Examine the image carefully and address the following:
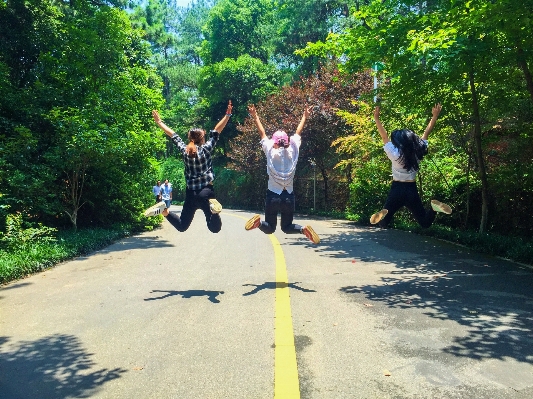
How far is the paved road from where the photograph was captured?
12.8 feet

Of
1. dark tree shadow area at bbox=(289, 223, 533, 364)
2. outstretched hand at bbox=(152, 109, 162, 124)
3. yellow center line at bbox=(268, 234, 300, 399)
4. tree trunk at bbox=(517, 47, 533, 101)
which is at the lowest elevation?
yellow center line at bbox=(268, 234, 300, 399)

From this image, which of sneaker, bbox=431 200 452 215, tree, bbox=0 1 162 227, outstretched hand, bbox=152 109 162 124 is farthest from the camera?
tree, bbox=0 1 162 227

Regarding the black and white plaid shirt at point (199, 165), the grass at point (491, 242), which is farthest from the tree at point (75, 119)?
the grass at point (491, 242)

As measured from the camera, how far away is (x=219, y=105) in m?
43.5

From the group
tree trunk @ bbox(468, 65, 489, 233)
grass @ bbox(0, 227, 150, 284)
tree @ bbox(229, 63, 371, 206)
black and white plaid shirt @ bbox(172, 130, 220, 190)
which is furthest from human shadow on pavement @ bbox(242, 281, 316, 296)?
tree @ bbox(229, 63, 371, 206)

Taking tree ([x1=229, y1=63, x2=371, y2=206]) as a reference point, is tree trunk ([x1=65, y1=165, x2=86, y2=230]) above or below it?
below

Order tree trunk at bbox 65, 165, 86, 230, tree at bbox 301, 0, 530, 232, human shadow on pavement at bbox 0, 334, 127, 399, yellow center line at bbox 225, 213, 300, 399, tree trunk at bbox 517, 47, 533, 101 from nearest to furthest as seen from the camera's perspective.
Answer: yellow center line at bbox 225, 213, 300, 399 < human shadow on pavement at bbox 0, 334, 127, 399 < tree at bbox 301, 0, 530, 232 < tree trunk at bbox 517, 47, 533, 101 < tree trunk at bbox 65, 165, 86, 230

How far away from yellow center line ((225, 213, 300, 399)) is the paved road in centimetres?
2

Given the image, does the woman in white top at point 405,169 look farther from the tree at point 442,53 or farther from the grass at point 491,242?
the grass at point 491,242

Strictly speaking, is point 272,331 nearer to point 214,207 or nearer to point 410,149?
point 214,207

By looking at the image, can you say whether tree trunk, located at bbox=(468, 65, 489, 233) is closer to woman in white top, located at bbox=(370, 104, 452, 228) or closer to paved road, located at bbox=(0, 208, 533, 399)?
paved road, located at bbox=(0, 208, 533, 399)

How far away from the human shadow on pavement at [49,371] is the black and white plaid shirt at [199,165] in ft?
9.05

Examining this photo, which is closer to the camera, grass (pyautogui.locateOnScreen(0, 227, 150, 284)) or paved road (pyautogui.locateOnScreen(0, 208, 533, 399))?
paved road (pyautogui.locateOnScreen(0, 208, 533, 399))

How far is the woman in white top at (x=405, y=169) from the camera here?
266 inches
